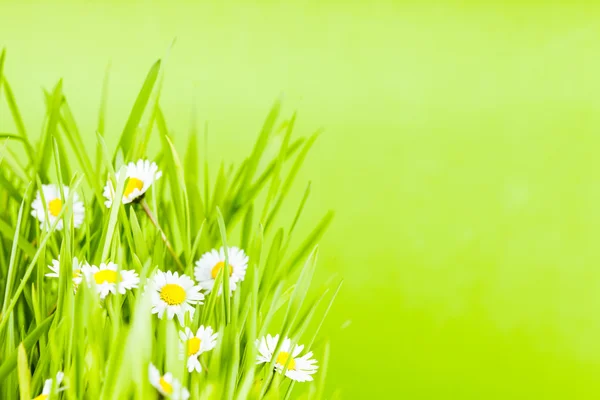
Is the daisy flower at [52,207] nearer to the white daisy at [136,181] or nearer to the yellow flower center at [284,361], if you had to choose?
→ the white daisy at [136,181]

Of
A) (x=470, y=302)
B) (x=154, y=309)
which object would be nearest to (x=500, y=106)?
(x=470, y=302)

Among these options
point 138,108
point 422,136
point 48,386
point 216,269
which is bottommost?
point 48,386

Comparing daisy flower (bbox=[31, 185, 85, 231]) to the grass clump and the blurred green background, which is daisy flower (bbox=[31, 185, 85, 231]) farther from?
the blurred green background

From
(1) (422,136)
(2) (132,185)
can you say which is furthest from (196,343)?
(1) (422,136)

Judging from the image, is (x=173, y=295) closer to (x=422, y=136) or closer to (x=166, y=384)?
(x=166, y=384)

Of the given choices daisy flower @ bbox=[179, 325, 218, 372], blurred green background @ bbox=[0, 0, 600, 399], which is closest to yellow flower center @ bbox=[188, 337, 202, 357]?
daisy flower @ bbox=[179, 325, 218, 372]
